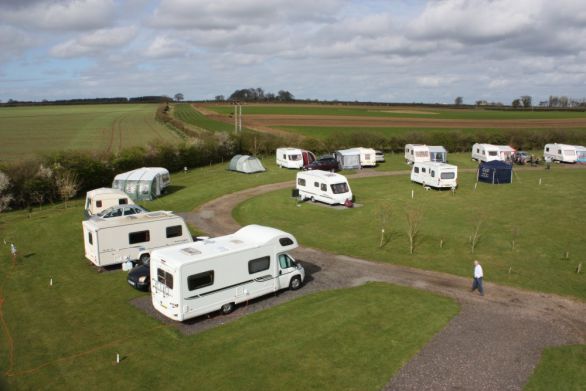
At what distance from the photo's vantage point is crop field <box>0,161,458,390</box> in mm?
11953

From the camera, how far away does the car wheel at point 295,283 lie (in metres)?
17.7

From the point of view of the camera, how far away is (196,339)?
46.0 feet

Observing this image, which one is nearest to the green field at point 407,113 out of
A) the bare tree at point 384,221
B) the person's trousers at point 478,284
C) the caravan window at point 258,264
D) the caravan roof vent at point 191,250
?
the bare tree at point 384,221

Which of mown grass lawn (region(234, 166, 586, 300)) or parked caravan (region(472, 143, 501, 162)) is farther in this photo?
parked caravan (region(472, 143, 501, 162))

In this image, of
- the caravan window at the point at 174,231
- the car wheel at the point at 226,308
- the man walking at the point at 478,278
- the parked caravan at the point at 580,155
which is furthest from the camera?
the parked caravan at the point at 580,155

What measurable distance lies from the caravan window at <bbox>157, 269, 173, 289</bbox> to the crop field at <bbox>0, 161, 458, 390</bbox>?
4.69 ft

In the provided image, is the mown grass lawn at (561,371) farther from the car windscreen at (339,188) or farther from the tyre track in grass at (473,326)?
the car windscreen at (339,188)

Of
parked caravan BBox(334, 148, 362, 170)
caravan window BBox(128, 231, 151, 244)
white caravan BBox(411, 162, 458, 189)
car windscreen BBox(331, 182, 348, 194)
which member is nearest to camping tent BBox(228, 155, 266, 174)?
parked caravan BBox(334, 148, 362, 170)

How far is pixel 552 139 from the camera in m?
66.7

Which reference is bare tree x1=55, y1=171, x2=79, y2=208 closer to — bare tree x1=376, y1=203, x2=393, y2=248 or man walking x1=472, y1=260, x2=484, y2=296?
bare tree x1=376, y1=203, x2=393, y2=248

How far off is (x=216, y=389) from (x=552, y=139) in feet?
229

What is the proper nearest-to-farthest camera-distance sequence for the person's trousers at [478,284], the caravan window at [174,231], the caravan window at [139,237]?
the person's trousers at [478,284], the caravan window at [139,237], the caravan window at [174,231]

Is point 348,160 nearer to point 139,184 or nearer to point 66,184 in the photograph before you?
point 139,184

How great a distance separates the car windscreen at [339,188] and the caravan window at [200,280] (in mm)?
17537
